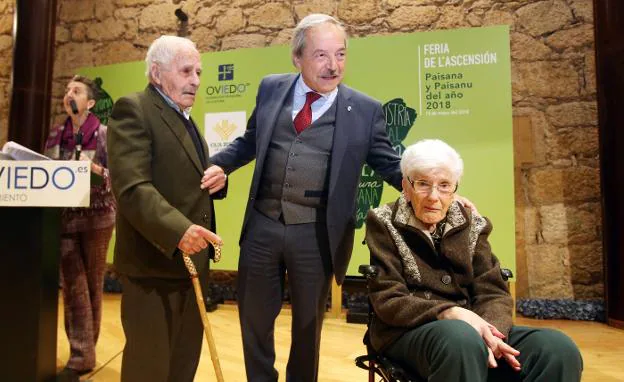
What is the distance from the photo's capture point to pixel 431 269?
64.8 inches

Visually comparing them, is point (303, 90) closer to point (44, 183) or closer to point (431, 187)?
point (431, 187)

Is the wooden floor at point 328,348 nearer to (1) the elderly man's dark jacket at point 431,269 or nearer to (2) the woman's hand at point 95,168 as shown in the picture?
(2) the woman's hand at point 95,168

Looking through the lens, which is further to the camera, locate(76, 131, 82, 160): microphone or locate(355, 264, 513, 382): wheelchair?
locate(76, 131, 82, 160): microphone

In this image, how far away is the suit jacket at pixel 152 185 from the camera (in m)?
1.47

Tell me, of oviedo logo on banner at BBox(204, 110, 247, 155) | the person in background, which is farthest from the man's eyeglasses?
oviedo logo on banner at BBox(204, 110, 247, 155)

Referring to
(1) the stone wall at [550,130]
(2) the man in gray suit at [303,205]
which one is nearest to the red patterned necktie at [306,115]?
(2) the man in gray suit at [303,205]

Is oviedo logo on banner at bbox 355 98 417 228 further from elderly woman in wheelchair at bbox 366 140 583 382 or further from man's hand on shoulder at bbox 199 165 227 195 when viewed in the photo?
man's hand on shoulder at bbox 199 165 227 195

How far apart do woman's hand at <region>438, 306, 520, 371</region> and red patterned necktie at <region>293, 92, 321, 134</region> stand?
0.87 metres

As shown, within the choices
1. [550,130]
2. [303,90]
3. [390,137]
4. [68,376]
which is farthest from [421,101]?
[68,376]

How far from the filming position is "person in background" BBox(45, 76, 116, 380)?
2.61 metres

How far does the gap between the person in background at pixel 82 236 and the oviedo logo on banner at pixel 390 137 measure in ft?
6.73

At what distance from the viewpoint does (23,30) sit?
468cm

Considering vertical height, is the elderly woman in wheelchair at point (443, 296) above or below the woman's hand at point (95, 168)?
below

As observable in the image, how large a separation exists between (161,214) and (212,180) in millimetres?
271
